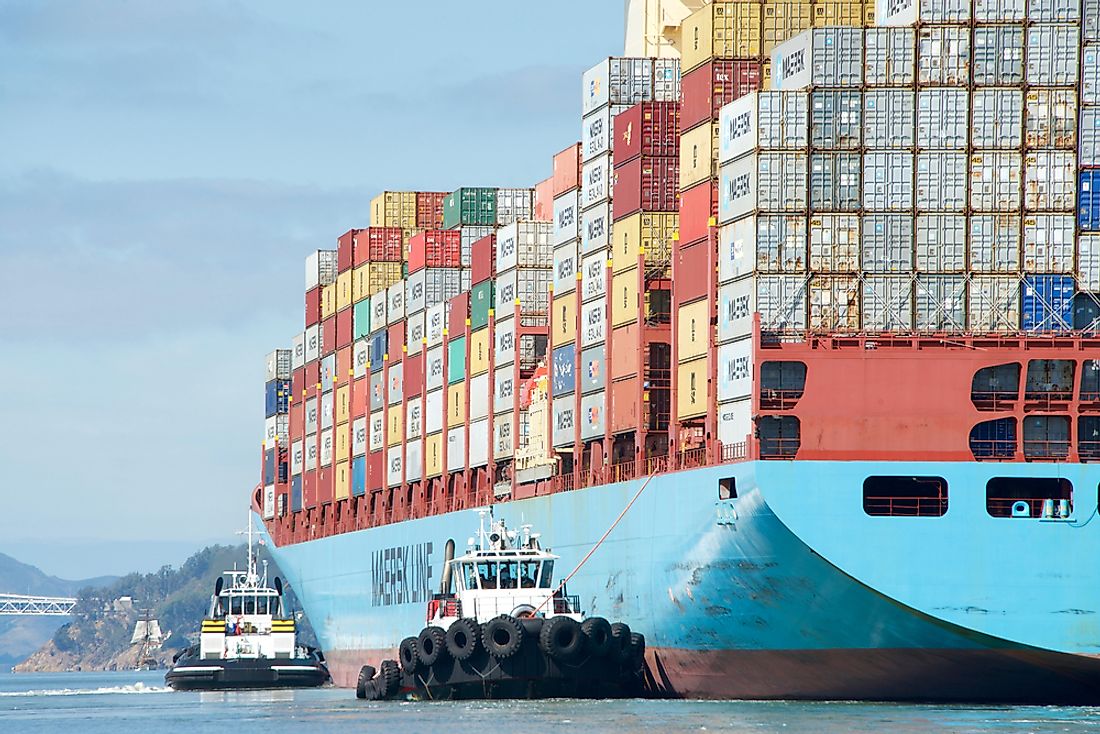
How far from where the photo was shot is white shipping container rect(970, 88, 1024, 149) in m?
51.8

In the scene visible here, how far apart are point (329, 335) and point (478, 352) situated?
60.2 feet

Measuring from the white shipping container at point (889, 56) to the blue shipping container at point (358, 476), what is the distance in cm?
3625

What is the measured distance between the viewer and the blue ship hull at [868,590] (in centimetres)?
4941

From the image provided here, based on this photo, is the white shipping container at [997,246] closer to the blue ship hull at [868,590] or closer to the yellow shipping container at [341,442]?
the blue ship hull at [868,590]

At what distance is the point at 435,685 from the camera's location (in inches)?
2157

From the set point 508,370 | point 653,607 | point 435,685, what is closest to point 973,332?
point 653,607

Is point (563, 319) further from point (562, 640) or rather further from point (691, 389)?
point (562, 640)

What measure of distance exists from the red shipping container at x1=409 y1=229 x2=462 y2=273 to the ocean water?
705 inches

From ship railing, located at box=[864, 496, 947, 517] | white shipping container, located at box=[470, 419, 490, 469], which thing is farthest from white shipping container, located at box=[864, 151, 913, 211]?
white shipping container, located at box=[470, 419, 490, 469]

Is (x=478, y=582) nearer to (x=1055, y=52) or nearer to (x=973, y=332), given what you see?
(x=973, y=332)

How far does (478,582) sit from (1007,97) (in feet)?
59.9

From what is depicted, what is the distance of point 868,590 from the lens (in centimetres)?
4959

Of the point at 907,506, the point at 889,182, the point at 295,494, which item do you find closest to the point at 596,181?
the point at 889,182

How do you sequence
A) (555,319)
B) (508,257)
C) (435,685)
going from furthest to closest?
(508,257) → (555,319) → (435,685)
